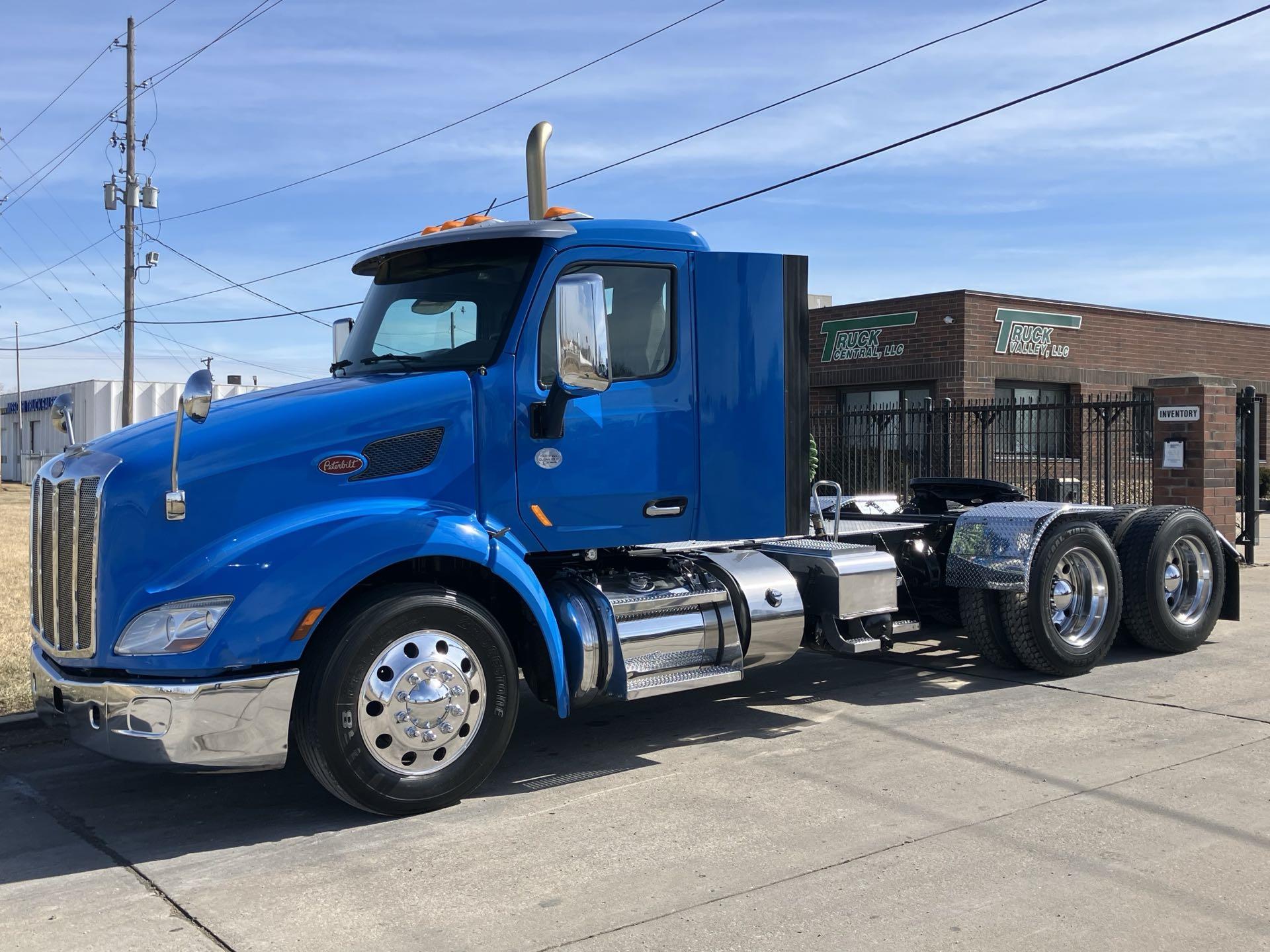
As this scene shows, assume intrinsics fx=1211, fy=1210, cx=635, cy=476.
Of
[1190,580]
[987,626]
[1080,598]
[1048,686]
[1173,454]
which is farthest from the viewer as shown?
[1173,454]

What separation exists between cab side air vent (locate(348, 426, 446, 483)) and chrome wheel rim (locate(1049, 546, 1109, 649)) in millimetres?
4612

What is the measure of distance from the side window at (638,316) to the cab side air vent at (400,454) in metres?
1.07

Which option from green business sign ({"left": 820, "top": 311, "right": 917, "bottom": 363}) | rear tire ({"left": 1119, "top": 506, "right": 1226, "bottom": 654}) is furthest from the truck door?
green business sign ({"left": 820, "top": 311, "right": 917, "bottom": 363})

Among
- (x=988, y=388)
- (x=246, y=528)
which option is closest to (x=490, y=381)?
(x=246, y=528)

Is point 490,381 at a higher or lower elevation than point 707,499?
higher

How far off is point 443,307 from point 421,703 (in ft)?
6.74

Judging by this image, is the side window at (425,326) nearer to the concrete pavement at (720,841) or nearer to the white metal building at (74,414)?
the concrete pavement at (720,841)

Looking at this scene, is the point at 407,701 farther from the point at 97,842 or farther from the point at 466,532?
the point at 97,842

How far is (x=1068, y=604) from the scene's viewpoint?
823cm

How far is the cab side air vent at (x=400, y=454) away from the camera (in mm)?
5453

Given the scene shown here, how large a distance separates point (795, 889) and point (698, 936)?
1.73ft

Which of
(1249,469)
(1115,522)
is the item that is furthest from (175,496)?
(1249,469)

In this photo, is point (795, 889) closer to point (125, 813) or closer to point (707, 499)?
point (707, 499)

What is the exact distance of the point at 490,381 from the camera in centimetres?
580
